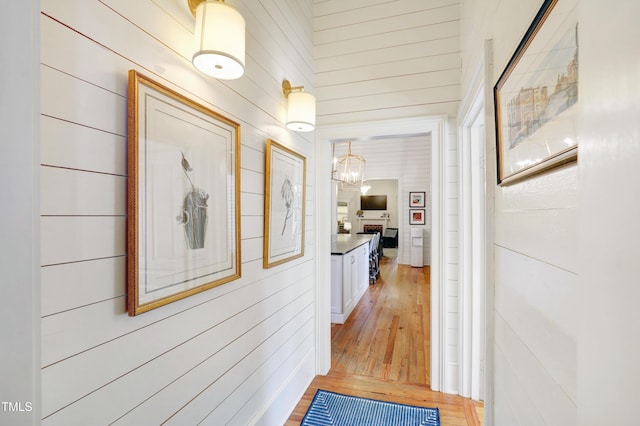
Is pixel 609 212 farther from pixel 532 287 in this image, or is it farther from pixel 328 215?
pixel 328 215

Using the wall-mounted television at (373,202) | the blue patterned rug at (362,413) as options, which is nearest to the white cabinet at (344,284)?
the blue patterned rug at (362,413)

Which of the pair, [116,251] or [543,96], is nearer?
[543,96]

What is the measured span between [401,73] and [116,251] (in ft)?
7.43

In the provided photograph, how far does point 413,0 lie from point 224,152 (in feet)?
6.71

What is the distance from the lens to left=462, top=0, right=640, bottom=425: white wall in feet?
1.12

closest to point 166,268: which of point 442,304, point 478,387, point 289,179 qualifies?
point 289,179

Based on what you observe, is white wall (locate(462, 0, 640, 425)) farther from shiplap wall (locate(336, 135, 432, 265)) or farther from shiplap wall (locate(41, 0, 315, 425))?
shiplap wall (locate(336, 135, 432, 265))

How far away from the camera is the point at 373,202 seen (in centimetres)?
1130

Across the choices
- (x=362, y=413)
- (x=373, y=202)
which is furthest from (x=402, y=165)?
(x=362, y=413)

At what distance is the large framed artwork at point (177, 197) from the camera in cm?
90

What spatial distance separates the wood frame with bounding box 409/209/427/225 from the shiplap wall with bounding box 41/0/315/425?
645 cm

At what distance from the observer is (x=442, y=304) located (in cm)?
226

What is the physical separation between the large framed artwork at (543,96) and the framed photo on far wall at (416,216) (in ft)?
22.0

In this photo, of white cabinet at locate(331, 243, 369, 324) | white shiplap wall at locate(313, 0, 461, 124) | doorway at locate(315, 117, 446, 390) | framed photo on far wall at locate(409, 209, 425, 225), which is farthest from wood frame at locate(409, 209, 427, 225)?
white shiplap wall at locate(313, 0, 461, 124)
